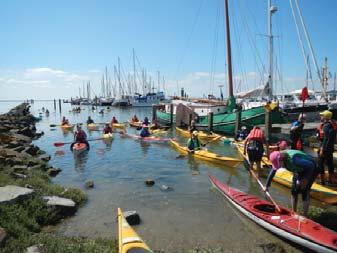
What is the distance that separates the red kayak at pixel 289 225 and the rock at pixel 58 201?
4.70m

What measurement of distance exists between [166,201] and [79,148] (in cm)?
1191

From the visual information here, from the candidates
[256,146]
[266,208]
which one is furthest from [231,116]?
[266,208]

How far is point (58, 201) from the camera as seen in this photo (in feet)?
31.0

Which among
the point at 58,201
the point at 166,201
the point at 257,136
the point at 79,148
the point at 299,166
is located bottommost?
the point at 166,201

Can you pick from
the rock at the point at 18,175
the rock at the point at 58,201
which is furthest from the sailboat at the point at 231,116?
the rock at the point at 58,201

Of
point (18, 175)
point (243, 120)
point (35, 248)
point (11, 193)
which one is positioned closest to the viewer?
point (35, 248)

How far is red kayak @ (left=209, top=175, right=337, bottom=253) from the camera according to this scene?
6.34 metres

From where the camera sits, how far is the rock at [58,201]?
9188 millimetres

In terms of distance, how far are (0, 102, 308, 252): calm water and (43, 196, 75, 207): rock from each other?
0.37 m

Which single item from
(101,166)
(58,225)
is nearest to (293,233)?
(58,225)

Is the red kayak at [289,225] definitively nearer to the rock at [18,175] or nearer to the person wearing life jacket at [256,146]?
the person wearing life jacket at [256,146]

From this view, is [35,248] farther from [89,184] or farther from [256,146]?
[256,146]

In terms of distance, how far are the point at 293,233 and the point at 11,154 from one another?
43.9 ft

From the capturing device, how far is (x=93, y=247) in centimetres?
659
